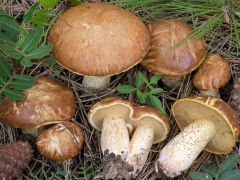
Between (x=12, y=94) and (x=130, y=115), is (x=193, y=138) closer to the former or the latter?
(x=130, y=115)

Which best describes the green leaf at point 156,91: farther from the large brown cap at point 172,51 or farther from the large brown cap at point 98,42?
the large brown cap at point 98,42

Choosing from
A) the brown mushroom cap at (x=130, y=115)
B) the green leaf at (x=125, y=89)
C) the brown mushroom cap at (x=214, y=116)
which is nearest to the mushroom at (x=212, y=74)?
the brown mushroom cap at (x=214, y=116)

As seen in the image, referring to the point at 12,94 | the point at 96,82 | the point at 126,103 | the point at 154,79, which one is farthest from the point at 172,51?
the point at 12,94

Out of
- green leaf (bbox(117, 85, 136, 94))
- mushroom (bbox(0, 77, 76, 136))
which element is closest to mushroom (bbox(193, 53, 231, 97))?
green leaf (bbox(117, 85, 136, 94))

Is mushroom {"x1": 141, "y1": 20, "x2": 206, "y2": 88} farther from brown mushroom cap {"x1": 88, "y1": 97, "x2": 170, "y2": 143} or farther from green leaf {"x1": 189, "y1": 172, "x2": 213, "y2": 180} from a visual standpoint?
green leaf {"x1": 189, "y1": 172, "x2": 213, "y2": 180}

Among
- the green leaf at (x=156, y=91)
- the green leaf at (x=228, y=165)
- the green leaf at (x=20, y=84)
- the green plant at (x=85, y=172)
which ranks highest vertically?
the green leaf at (x=20, y=84)

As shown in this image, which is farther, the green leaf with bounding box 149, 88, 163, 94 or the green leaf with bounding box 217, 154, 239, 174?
the green leaf with bounding box 149, 88, 163, 94

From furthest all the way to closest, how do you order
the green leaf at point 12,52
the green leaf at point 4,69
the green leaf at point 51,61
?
the green leaf at point 51,61
the green leaf at point 4,69
the green leaf at point 12,52
